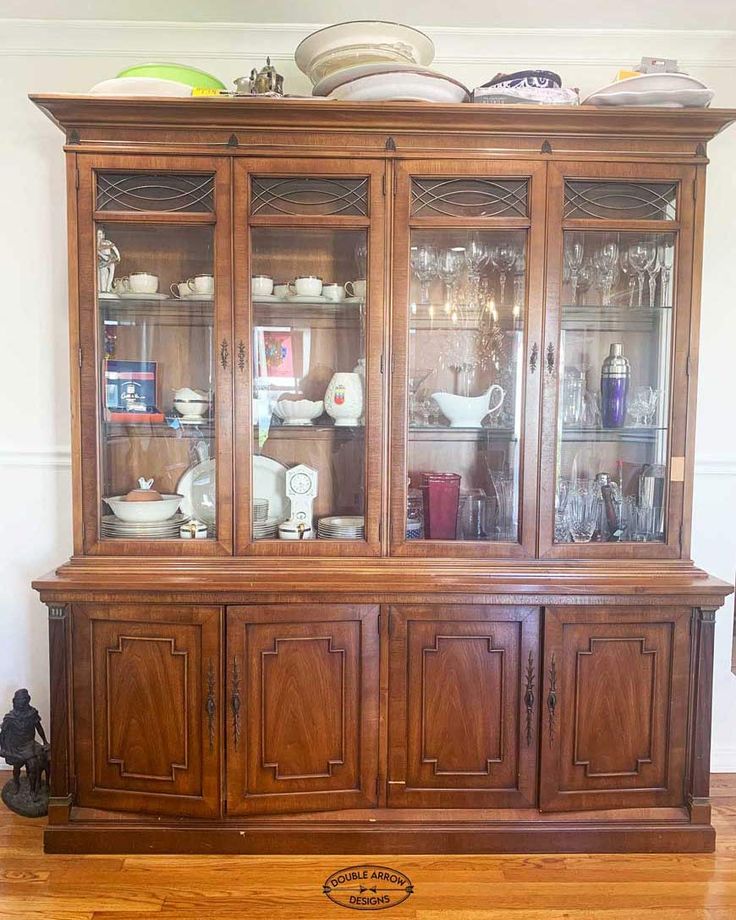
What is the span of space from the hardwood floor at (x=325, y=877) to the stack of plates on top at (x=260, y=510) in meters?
1.00

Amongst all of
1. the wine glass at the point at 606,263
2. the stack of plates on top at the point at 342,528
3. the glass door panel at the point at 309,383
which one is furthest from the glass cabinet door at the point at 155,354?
the wine glass at the point at 606,263

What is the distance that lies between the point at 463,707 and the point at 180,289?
1.53 m

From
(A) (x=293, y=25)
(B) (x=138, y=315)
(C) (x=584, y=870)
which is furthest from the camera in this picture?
(A) (x=293, y=25)

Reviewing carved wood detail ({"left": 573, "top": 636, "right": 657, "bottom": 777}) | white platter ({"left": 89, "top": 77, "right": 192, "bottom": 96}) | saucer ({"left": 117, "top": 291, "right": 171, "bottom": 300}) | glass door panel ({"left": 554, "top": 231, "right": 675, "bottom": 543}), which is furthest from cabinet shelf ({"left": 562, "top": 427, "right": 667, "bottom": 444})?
white platter ({"left": 89, "top": 77, "right": 192, "bottom": 96})

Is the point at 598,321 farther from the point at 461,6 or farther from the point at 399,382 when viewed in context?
the point at 461,6

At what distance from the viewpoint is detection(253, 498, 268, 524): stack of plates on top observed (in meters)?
2.20

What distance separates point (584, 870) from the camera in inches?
81.4

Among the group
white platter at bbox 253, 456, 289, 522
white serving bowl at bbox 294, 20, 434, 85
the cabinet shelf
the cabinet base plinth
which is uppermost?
white serving bowl at bbox 294, 20, 434, 85

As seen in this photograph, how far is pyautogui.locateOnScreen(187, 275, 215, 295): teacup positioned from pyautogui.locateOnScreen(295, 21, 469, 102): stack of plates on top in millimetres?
659

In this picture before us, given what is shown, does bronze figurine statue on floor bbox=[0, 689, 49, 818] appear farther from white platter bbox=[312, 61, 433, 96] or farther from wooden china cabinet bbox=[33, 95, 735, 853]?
white platter bbox=[312, 61, 433, 96]

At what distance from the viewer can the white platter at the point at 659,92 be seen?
6.78ft

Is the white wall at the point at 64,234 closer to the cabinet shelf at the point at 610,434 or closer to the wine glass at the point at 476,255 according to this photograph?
the cabinet shelf at the point at 610,434

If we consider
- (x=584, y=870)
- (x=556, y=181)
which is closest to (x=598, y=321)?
(x=556, y=181)

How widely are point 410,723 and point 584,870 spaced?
65cm
